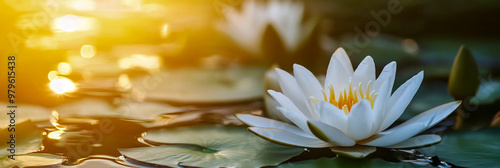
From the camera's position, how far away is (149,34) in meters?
3.31

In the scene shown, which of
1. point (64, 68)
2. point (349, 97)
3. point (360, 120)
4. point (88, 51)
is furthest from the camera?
point (88, 51)

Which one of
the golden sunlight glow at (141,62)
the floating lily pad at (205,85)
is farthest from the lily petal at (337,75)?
the golden sunlight glow at (141,62)

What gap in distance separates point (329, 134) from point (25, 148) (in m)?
0.70

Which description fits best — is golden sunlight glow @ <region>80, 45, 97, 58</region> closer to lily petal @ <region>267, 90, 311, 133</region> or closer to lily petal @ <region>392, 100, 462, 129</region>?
lily petal @ <region>267, 90, 311, 133</region>

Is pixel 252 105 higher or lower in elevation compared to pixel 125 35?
lower

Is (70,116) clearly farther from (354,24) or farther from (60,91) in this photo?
(354,24)

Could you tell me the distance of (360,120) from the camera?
945 millimetres

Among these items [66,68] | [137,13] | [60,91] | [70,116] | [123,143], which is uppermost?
[137,13]

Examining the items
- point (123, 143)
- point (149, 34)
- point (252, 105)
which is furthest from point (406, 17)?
point (123, 143)

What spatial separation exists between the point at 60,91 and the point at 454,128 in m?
1.32

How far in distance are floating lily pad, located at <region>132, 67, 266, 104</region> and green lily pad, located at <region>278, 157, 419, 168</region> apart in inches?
27.1

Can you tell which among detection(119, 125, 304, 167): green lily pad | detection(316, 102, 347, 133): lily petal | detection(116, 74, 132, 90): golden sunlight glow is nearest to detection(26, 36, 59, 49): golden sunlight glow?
detection(116, 74, 132, 90): golden sunlight glow

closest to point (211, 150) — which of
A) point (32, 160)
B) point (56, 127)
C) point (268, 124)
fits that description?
point (268, 124)

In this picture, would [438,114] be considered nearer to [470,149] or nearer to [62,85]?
[470,149]
